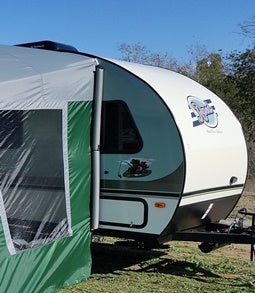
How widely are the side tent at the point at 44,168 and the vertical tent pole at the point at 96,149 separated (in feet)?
0.27

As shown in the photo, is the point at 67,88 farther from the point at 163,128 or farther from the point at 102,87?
the point at 163,128

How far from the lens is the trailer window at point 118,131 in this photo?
254 inches

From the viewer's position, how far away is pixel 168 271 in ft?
23.6

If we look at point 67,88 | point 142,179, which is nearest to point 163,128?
point 142,179

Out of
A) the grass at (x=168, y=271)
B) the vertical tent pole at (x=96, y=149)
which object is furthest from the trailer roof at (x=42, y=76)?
the grass at (x=168, y=271)

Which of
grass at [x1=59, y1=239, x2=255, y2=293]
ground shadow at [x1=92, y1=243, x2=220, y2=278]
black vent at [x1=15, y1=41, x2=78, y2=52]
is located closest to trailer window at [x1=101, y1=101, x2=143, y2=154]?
black vent at [x1=15, y1=41, x2=78, y2=52]

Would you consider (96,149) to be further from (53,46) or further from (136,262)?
(136,262)

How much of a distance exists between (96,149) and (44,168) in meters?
0.83

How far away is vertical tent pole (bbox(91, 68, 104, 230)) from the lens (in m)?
6.26

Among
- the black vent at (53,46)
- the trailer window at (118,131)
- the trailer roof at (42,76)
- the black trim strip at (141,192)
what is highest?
the black vent at (53,46)

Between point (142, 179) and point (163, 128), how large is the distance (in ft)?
2.26

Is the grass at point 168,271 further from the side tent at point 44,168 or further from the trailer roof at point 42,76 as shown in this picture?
the trailer roof at point 42,76

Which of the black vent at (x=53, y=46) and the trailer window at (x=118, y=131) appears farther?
the black vent at (x=53, y=46)

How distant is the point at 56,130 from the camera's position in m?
5.84
